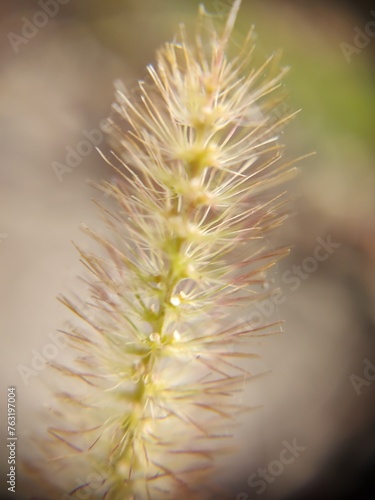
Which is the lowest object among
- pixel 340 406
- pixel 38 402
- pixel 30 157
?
pixel 340 406

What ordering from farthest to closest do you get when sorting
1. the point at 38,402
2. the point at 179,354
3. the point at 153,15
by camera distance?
1. the point at 153,15
2. the point at 38,402
3. the point at 179,354

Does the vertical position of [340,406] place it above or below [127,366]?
below

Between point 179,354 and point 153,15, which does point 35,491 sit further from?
point 153,15

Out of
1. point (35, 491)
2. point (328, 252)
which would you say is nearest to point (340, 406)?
point (328, 252)

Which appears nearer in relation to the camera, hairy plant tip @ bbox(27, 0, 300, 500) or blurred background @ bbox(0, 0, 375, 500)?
hairy plant tip @ bbox(27, 0, 300, 500)

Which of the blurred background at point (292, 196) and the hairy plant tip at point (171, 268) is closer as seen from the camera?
the hairy plant tip at point (171, 268)

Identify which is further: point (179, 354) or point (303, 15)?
point (303, 15)

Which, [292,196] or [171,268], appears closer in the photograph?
[171,268]

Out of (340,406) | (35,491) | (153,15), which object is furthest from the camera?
(153,15)
